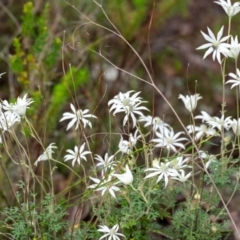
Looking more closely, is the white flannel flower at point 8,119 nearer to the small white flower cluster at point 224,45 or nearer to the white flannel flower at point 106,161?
the white flannel flower at point 106,161

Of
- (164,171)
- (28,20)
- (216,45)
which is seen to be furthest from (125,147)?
(28,20)

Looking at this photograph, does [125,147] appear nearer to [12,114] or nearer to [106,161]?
[106,161]

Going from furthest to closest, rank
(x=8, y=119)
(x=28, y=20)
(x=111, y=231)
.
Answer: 1. (x=28, y=20)
2. (x=8, y=119)
3. (x=111, y=231)

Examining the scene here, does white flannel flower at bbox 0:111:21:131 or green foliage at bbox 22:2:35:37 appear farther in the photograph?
green foliage at bbox 22:2:35:37

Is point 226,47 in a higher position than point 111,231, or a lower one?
higher

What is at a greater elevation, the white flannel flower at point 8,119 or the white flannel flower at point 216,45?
the white flannel flower at point 216,45

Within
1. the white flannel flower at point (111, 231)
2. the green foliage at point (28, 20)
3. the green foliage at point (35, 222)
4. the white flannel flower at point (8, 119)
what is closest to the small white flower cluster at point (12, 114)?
the white flannel flower at point (8, 119)

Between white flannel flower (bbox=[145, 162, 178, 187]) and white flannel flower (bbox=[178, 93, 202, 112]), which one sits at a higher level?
white flannel flower (bbox=[178, 93, 202, 112])

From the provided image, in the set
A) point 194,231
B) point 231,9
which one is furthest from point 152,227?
point 231,9

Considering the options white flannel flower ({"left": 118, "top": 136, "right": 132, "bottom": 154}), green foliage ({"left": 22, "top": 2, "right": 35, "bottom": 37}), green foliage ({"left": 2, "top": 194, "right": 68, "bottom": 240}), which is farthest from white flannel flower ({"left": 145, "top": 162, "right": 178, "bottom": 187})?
green foliage ({"left": 22, "top": 2, "right": 35, "bottom": 37})

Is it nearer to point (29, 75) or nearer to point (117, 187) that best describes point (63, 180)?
point (29, 75)

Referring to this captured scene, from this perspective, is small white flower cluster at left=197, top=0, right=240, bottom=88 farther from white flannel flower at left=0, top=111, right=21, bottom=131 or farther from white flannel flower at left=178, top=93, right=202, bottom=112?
white flannel flower at left=0, top=111, right=21, bottom=131
